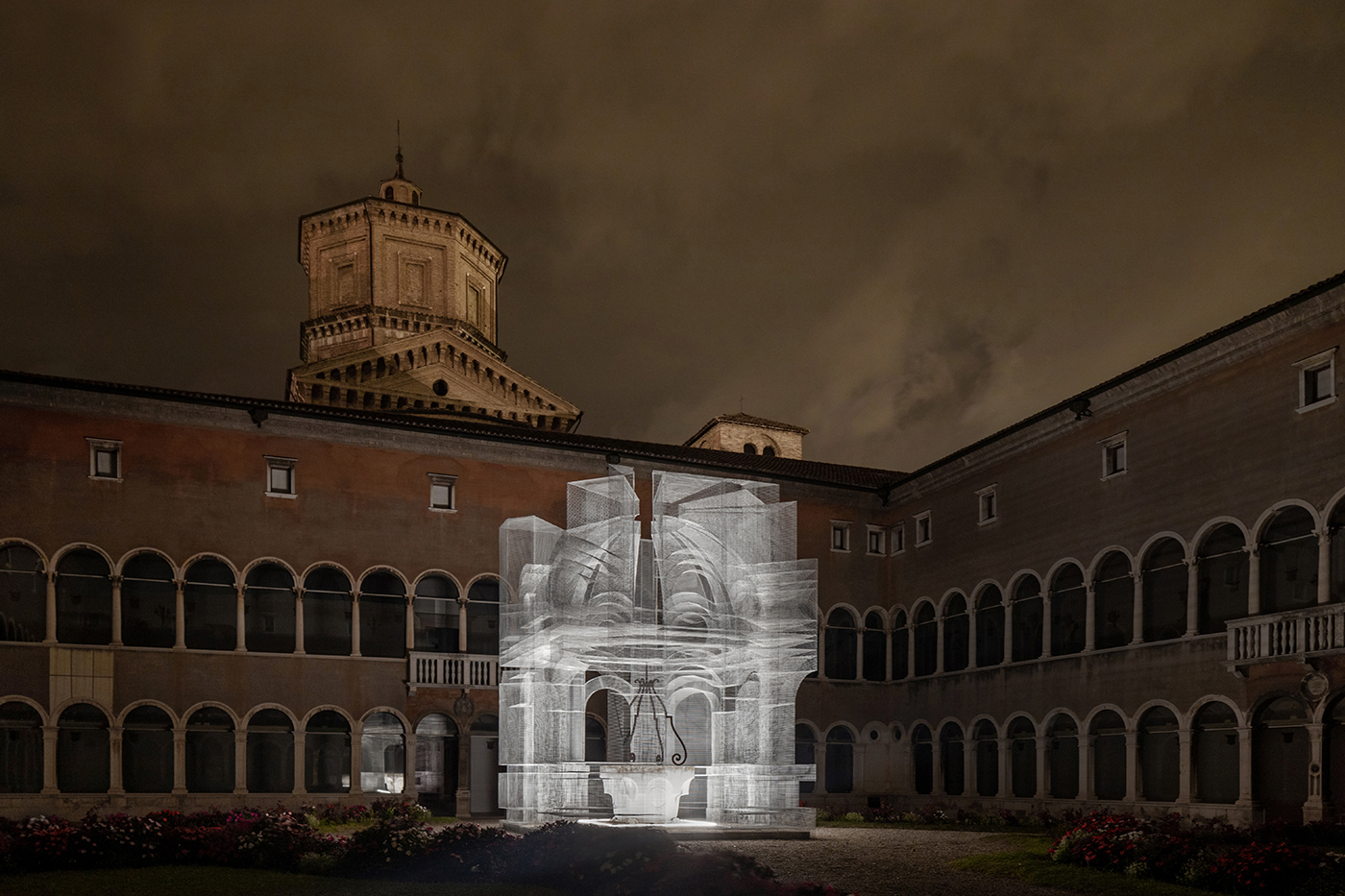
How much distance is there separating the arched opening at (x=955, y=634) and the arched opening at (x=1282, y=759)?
417 inches

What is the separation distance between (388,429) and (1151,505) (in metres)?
20.8

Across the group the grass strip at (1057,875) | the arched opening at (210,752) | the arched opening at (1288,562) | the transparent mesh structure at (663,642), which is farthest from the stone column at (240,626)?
the arched opening at (1288,562)

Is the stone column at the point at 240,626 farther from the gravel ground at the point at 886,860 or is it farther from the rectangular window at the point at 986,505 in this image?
the rectangular window at the point at 986,505

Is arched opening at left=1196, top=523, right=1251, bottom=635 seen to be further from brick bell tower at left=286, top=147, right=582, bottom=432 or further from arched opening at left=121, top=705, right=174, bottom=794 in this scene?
brick bell tower at left=286, top=147, right=582, bottom=432

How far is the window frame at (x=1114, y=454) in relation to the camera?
2950cm

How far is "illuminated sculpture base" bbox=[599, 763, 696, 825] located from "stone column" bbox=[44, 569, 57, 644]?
49.4 feet

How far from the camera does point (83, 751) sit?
29.1 metres

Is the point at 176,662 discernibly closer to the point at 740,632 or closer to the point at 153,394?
the point at 153,394

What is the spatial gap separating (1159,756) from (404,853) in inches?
726

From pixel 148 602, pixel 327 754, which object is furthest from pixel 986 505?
pixel 148 602

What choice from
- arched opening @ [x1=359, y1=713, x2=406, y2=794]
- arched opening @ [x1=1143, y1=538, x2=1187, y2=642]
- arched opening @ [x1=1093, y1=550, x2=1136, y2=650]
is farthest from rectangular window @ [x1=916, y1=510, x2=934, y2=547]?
arched opening @ [x1=359, y1=713, x2=406, y2=794]

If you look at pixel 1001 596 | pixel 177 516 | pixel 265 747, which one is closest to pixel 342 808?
pixel 265 747

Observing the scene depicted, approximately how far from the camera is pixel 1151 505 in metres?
28.3

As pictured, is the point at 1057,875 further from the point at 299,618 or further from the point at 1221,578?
the point at 299,618
